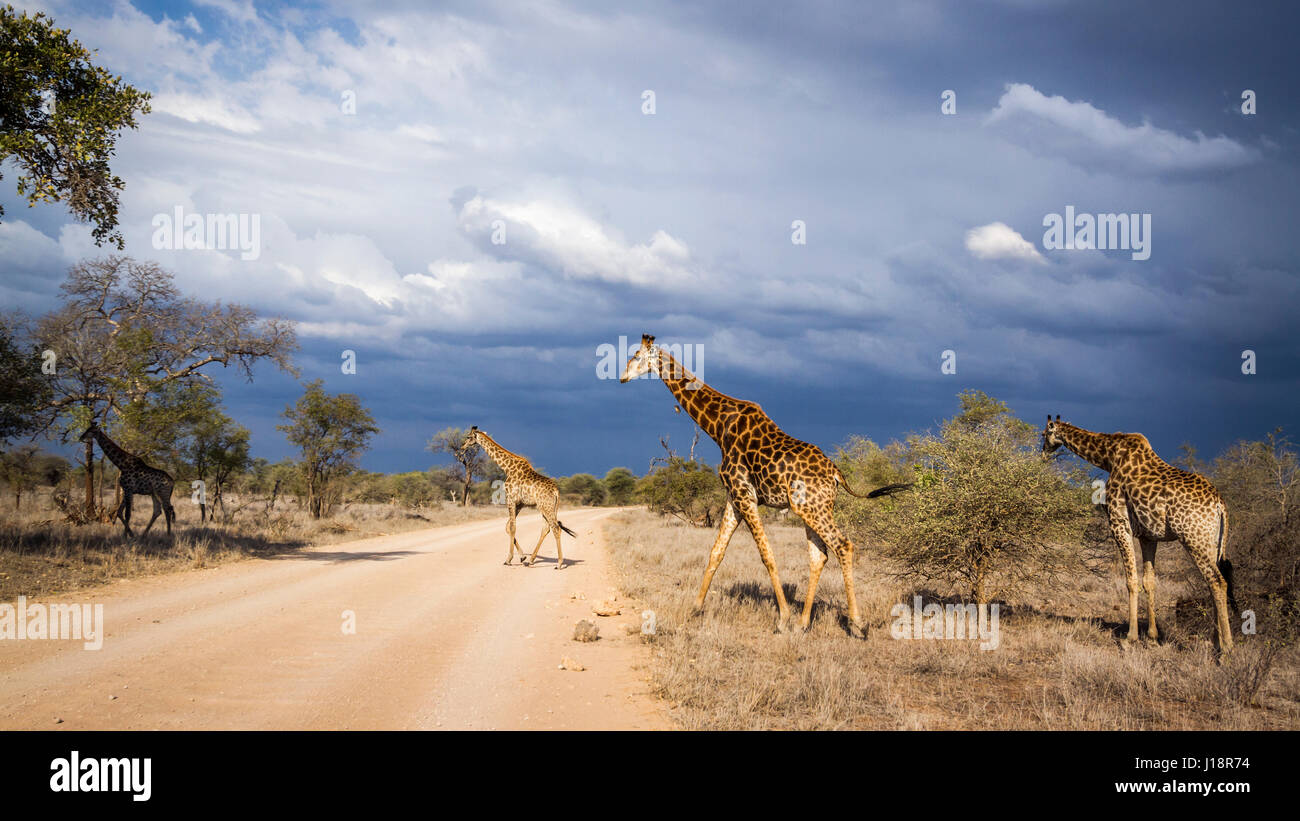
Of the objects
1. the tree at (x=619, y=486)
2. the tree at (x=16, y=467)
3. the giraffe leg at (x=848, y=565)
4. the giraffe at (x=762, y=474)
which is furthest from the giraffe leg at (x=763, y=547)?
the tree at (x=619, y=486)

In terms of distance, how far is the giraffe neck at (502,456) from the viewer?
18809 millimetres

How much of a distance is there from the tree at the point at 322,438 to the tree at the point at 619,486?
51301 millimetres

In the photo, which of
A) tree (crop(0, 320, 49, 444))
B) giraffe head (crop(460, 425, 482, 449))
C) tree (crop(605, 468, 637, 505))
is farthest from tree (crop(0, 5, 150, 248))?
tree (crop(605, 468, 637, 505))

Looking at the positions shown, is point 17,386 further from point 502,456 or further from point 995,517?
point 995,517

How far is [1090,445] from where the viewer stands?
440 inches

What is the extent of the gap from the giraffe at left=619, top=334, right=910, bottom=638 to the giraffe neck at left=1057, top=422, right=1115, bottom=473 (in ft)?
10.4

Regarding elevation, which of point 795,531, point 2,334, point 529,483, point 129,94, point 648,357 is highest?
point 129,94

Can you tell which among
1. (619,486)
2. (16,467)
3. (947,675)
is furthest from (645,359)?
(619,486)

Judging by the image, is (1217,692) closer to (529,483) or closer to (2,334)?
(529,483)

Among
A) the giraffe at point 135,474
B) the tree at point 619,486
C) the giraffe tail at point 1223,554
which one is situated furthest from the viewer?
the tree at point 619,486

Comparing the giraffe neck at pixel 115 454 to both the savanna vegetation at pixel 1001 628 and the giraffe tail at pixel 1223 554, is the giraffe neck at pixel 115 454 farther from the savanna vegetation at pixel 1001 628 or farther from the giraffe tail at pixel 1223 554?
the giraffe tail at pixel 1223 554
